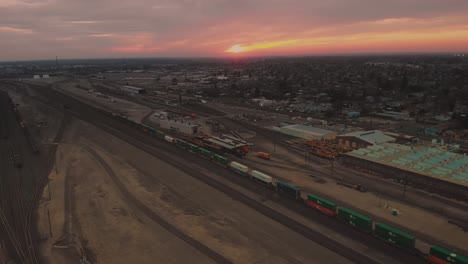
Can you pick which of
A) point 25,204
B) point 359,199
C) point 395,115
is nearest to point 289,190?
point 359,199

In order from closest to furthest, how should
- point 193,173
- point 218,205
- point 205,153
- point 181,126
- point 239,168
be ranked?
1. point 218,205
2. point 239,168
3. point 193,173
4. point 205,153
5. point 181,126

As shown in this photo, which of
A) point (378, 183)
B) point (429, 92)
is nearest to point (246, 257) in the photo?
point (378, 183)

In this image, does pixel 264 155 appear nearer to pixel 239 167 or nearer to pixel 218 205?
pixel 239 167

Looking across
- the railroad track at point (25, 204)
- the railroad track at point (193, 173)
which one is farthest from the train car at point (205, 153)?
the railroad track at point (25, 204)

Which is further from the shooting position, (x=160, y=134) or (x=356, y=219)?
(x=160, y=134)

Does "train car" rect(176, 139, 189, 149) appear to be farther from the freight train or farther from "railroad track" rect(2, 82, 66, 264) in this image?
"railroad track" rect(2, 82, 66, 264)

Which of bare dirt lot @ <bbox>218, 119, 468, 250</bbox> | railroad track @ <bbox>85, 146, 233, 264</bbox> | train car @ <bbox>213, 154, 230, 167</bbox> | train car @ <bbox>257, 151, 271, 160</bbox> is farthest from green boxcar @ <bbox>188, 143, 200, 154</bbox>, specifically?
railroad track @ <bbox>85, 146, 233, 264</bbox>

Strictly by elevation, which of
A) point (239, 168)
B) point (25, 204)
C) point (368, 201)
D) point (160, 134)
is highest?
point (160, 134)
